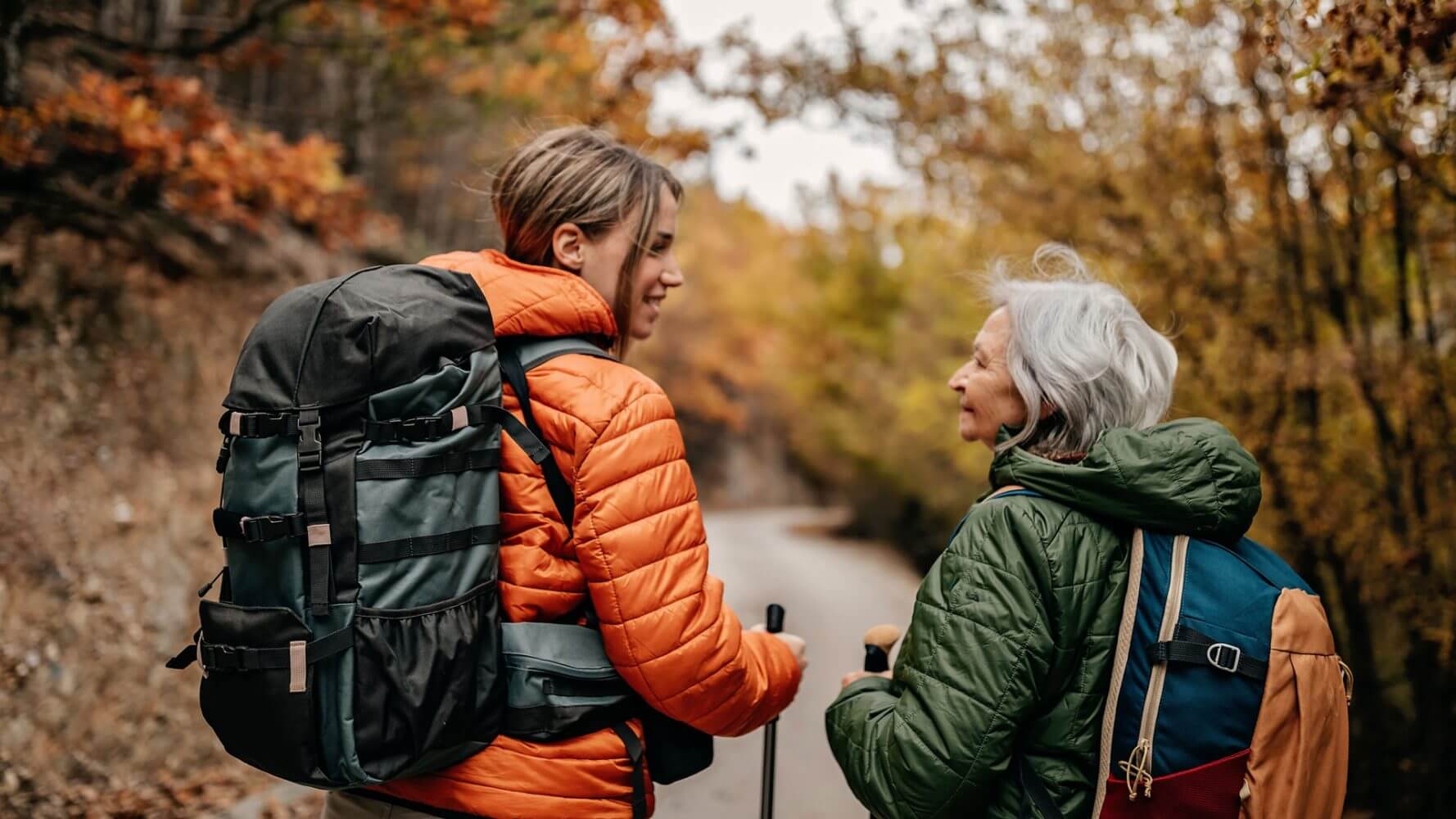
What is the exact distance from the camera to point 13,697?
4.29 meters

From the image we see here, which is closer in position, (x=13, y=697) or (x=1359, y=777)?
(x=13, y=697)

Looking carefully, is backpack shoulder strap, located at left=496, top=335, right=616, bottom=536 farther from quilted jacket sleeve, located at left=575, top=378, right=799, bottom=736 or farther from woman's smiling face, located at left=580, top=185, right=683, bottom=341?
woman's smiling face, located at left=580, top=185, right=683, bottom=341

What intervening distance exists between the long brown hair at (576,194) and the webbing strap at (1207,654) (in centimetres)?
131

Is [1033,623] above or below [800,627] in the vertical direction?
above

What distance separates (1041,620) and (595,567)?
87cm

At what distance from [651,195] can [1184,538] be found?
1.33 meters

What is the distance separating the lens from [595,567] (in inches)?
68.3

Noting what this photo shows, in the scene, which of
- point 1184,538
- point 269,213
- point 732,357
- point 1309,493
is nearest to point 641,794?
point 1184,538

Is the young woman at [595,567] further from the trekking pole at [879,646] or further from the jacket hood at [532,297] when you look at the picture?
the trekking pole at [879,646]

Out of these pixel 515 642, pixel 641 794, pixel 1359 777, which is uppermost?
pixel 515 642

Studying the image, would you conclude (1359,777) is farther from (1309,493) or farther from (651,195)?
(651,195)

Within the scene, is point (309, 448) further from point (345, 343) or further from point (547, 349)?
point (547, 349)

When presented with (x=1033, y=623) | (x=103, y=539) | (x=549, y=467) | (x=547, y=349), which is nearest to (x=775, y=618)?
(x=1033, y=623)

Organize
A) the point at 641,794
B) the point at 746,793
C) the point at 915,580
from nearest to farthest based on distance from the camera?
the point at 641,794 → the point at 746,793 → the point at 915,580
